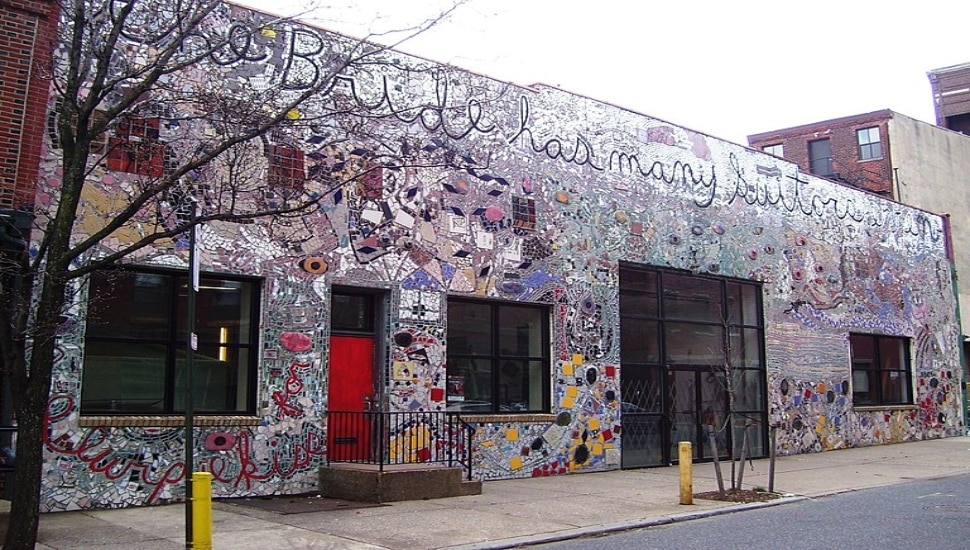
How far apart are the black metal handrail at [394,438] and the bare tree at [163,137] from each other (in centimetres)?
328

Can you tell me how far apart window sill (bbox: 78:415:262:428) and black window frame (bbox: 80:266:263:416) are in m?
0.23

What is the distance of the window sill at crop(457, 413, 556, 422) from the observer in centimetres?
1499

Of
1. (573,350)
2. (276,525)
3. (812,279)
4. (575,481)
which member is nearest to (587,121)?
(573,350)

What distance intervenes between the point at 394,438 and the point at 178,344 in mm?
3671

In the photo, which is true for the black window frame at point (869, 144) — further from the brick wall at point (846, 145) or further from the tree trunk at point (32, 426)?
the tree trunk at point (32, 426)

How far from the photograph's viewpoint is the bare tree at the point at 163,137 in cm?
800

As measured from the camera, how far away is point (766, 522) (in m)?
11.1

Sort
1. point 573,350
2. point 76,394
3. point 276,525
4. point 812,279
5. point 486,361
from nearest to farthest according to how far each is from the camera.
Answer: point 276,525 → point 76,394 → point 486,361 → point 573,350 → point 812,279

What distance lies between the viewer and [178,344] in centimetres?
1223

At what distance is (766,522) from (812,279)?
12915 mm

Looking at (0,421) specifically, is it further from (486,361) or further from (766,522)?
(766,522)

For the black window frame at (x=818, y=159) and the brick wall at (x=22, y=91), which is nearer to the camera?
the brick wall at (x=22, y=91)

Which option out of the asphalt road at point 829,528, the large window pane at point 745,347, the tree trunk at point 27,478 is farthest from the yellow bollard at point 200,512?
the large window pane at point 745,347

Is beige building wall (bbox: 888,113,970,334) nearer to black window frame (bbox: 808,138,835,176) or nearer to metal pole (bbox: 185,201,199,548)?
black window frame (bbox: 808,138,835,176)
